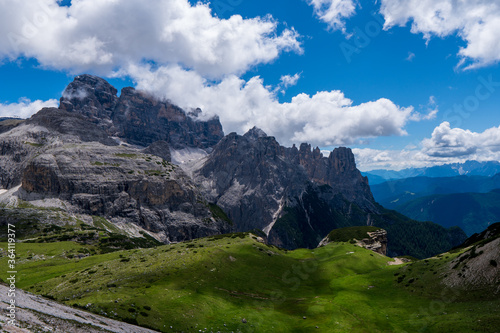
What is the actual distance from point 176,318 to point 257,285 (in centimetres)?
2977

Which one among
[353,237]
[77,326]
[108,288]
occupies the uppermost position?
[77,326]

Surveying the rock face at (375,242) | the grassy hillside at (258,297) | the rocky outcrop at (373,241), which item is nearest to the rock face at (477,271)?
the grassy hillside at (258,297)

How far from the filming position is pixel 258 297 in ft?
206

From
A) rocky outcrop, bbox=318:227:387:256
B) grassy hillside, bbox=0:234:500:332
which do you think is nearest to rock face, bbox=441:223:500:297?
grassy hillside, bbox=0:234:500:332

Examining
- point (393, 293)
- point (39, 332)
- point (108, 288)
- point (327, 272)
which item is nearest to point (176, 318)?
point (108, 288)

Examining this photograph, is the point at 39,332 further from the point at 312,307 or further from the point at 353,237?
the point at 353,237

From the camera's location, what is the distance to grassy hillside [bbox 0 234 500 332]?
43812 millimetres

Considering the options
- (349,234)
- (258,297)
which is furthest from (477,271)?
(349,234)

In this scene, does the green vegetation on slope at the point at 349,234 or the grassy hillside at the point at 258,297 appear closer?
the grassy hillside at the point at 258,297

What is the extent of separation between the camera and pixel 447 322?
4116 cm

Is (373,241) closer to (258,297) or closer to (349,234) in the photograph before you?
(349,234)

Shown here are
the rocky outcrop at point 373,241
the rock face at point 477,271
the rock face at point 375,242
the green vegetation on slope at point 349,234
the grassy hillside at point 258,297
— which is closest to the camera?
the grassy hillside at point 258,297

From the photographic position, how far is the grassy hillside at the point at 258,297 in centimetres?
4381

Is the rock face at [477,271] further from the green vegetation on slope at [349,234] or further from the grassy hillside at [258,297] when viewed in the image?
the green vegetation on slope at [349,234]
